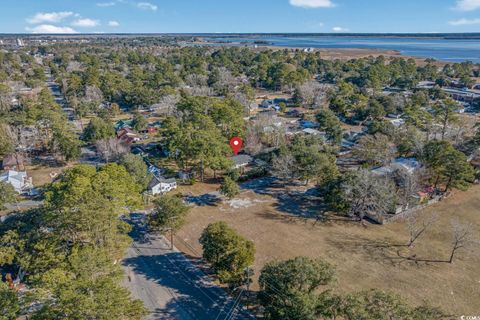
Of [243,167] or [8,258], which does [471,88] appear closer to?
[243,167]

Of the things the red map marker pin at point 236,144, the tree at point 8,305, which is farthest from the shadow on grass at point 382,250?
the red map marker pin at point 236,144

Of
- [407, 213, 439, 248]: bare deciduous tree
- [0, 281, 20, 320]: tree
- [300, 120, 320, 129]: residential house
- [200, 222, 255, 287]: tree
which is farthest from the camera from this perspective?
[300, 120, 320, 129]: residential house

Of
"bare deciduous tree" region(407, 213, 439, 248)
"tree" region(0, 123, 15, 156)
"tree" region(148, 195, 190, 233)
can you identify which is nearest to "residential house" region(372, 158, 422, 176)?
"bare deciduous tree" region(407, 213, 439, 248)

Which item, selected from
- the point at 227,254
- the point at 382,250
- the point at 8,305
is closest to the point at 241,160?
the point at 382,250

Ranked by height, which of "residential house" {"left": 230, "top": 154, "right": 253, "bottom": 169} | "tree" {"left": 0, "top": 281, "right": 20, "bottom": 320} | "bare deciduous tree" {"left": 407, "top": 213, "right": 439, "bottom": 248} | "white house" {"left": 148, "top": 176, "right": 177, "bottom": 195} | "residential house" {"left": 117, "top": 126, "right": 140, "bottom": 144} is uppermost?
"residential house" {"left": 117, "top": 126, "right": 140, "bottom": 144}

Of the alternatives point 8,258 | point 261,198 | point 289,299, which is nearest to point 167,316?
point 289,299

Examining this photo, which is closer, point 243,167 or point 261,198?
point 261,198

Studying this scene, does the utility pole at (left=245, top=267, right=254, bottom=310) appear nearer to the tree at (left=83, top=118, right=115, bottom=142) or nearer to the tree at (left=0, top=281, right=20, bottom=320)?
the tree at (left=0, top=281, right=20, bottom=320)

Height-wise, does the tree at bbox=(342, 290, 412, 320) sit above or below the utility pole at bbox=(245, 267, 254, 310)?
above

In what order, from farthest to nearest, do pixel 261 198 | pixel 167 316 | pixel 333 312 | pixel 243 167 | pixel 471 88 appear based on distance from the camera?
pixel 471 88, pixel 243 167, pixel 261 198, pixel 167 316, pixel 333 312
